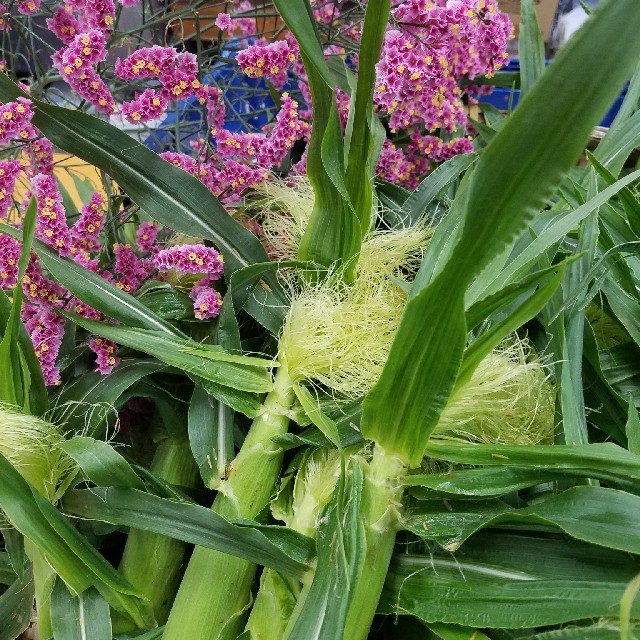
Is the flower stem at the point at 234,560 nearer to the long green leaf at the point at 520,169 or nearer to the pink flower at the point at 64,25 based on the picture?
the long green leaf at the point at 520,169

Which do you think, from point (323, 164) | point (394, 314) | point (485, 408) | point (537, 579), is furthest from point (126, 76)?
point (537, 579)

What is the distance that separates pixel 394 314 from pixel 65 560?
1.15ft

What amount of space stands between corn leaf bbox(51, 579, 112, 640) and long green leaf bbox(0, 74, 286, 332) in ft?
0.94

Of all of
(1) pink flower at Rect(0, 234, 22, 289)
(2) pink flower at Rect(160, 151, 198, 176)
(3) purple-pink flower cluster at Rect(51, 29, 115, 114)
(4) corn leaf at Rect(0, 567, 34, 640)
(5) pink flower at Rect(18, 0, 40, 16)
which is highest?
(5) pink flower at Rect(18, 0, 40, 16)

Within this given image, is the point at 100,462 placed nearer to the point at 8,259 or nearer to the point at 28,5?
the point at 8,259

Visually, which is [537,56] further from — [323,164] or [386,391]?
[386,391]

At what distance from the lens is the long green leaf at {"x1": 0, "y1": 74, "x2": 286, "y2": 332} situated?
0.57m

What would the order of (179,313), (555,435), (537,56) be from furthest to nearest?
(537,56)
(179,313)
(555,435)

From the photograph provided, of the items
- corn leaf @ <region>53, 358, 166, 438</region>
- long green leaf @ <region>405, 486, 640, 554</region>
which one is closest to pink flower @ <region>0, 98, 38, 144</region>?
corn leaf @ <region>53, 358, 166, 438</region>

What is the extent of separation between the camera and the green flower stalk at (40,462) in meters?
0.52

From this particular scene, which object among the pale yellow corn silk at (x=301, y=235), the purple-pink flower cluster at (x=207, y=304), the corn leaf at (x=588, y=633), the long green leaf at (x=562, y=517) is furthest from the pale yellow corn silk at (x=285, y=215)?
the corn leaf at (x=588, y=633)

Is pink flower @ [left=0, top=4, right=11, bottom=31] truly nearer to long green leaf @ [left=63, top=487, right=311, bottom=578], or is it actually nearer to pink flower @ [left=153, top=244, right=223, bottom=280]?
pink flower @ [left=153, top=244, right=223, bottom=280]

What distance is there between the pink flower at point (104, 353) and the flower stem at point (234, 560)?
148 millimetres

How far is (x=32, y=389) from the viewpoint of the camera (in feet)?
1.88
